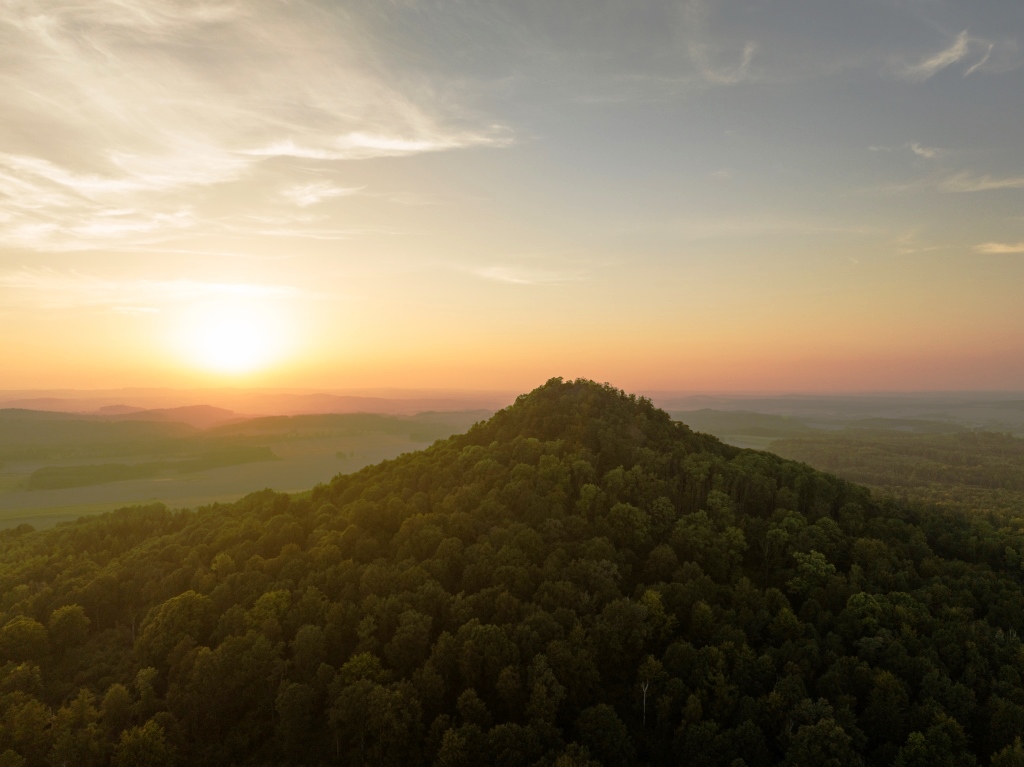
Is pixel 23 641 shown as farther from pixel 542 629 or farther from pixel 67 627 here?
pixel 542 629

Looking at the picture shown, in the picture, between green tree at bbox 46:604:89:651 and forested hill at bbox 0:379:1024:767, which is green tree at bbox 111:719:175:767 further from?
green tree at bbox 46:604:89:651

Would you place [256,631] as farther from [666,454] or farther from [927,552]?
[927,552]

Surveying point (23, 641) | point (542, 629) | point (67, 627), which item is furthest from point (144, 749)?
point (542, 629)

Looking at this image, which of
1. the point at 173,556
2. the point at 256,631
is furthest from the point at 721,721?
the point at 173,556

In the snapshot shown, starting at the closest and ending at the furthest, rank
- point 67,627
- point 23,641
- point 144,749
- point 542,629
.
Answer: point 144,749 < point 542,629 < point 23,641 < point 67,627

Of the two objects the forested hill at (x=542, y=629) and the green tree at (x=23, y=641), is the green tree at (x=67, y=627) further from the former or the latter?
the green tree at (x=23, y=641)

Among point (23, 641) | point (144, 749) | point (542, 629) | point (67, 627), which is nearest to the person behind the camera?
point (144, 749)

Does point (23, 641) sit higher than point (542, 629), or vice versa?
point (542, 629)

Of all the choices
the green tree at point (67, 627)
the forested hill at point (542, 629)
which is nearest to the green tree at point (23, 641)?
the forested hill at point (542, 629)
